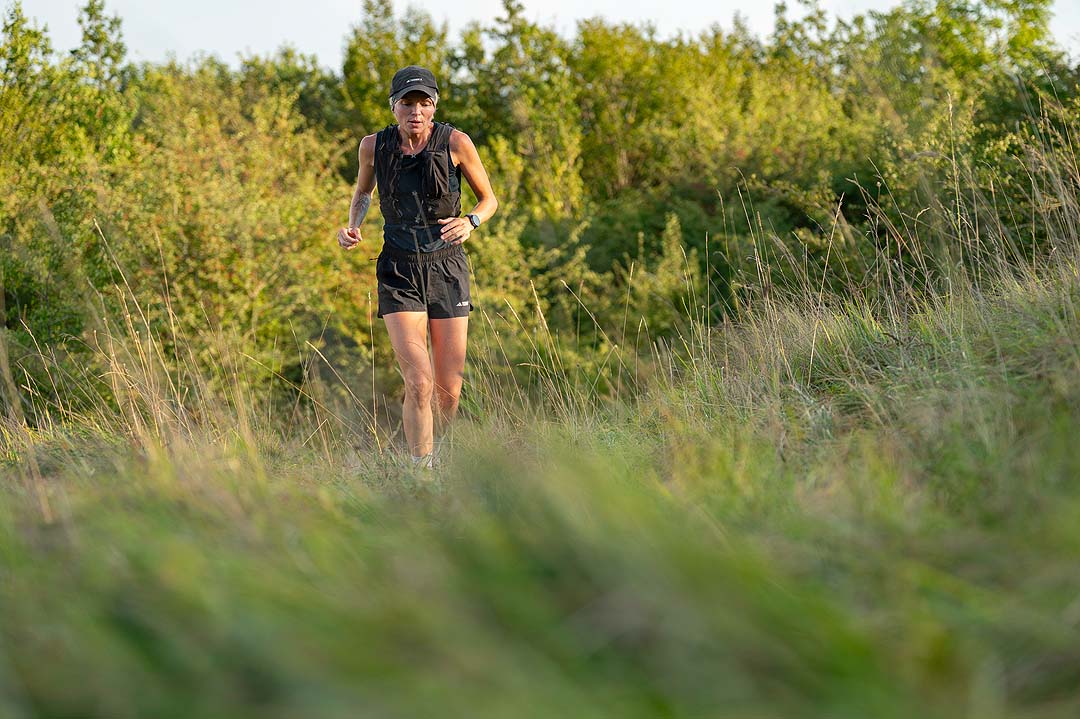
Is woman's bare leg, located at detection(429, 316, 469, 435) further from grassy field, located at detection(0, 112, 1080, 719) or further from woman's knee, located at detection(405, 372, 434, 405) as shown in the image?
grassy field, located at detection(0, 112, 1080, 719)

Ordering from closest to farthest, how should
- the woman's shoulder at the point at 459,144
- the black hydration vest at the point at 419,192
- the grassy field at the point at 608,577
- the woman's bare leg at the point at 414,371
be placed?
the grassy field at the point at 608,577, the woman's bare leg at the point at 414,371, the black hydration vest at the point at 419,192, the woman's shoulder at the point at 459,144

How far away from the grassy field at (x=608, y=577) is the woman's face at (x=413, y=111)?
2.45 meters

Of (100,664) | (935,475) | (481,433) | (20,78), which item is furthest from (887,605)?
(20,78)

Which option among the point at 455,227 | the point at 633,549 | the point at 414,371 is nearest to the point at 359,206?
the point at 455,227

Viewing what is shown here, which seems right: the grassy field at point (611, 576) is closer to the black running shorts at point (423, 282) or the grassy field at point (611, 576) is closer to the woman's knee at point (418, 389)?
the woman's knee at point (418, 389)

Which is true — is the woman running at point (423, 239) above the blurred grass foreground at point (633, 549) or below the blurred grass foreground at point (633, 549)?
above

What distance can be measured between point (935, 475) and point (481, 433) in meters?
1.77

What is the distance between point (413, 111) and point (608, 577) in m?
3.70

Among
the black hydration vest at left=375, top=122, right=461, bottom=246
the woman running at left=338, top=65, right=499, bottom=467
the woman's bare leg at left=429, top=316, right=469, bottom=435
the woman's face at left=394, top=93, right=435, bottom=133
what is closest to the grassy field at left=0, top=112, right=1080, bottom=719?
the woman running at left=338, top=65, right=499, bottom=467

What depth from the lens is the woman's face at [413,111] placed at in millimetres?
4875

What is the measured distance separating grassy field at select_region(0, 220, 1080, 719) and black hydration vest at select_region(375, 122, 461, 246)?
2.16 metres

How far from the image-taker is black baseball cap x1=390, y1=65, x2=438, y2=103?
189 inches

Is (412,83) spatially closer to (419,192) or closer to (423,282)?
(419,192)

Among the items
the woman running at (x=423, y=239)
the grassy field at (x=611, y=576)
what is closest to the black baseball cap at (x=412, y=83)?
the woman running at (x=423, y=239)
